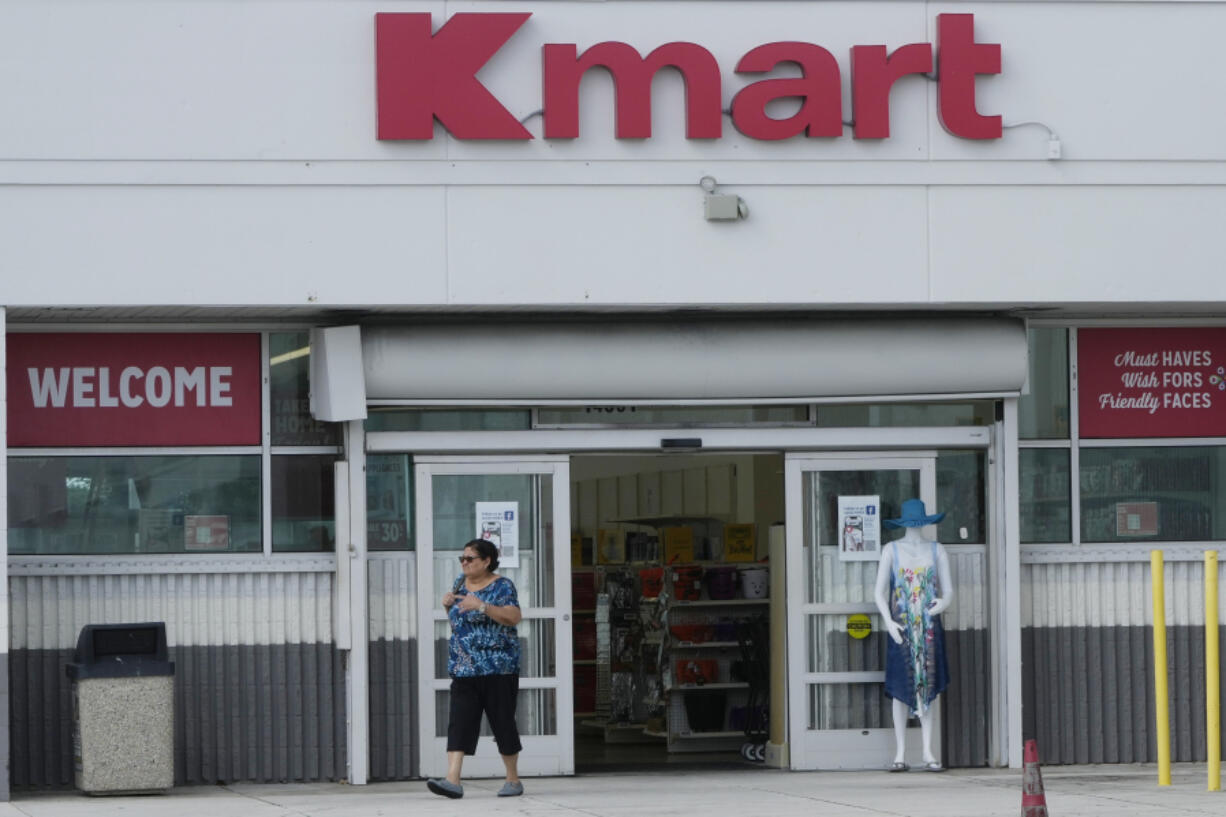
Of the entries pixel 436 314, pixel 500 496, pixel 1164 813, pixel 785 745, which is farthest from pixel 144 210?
pixel 1164 813

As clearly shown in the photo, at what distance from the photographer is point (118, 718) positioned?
12.8 metres

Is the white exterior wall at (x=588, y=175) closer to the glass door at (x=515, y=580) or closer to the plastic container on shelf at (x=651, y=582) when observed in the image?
the glass door at (x=515, y=580)

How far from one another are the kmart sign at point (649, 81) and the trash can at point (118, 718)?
3775mm

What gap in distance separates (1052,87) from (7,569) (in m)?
7.63

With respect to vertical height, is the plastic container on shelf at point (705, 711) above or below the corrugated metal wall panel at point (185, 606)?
below

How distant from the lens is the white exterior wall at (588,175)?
42.3ft

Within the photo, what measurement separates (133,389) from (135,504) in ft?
2.57

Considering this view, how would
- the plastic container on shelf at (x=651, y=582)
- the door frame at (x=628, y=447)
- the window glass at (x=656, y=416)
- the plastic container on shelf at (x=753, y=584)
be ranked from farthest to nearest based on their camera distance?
the plastic container on shelf at (x=651, y=582)
the plastic container on shelf at (x=753, y=584)
the window glass at (x=656, y=416)
the door frame at (x=628, y=447)

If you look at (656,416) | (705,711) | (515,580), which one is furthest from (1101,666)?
(515,580)

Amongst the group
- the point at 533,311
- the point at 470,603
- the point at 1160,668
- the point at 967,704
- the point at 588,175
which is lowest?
the point at 967,704

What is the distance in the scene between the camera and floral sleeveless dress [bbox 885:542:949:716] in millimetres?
13984

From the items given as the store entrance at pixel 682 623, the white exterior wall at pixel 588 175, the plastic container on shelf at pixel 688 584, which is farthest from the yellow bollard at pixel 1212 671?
the plastic container on shelf at pixel 688 584

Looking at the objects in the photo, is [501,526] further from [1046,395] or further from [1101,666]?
[1101,666]

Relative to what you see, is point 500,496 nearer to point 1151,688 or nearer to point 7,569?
point 7,569
